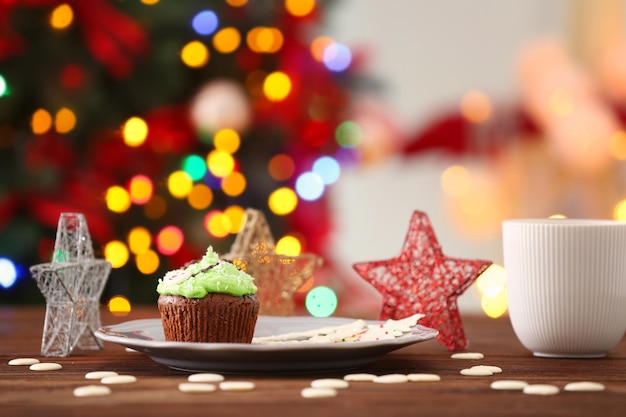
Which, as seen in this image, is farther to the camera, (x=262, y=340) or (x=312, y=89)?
(x=312, y=89)

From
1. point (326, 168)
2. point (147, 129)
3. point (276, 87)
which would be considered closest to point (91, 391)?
point (147, 129)

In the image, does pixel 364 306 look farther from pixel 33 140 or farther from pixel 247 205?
pixel 33 140

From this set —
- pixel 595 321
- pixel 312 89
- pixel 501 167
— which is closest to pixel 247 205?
pixel 312 89

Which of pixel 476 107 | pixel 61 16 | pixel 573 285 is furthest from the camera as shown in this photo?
pixel 476 107

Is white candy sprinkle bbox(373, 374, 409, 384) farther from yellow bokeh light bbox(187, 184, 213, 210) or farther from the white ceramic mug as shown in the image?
yellow bokeh light bbox(187, 184, 213, 210)

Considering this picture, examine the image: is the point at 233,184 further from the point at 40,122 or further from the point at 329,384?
the point at 329,384

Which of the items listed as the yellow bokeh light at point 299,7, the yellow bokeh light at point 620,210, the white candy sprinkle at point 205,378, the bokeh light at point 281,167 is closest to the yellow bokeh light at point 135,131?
the bokeh light at point 281,167

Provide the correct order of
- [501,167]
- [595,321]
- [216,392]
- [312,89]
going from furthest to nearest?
[501,167], [312,89], [595,321], [216,392]

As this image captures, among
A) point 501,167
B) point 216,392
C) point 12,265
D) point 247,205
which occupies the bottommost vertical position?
point 216,392

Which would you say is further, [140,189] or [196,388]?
[140,189]
